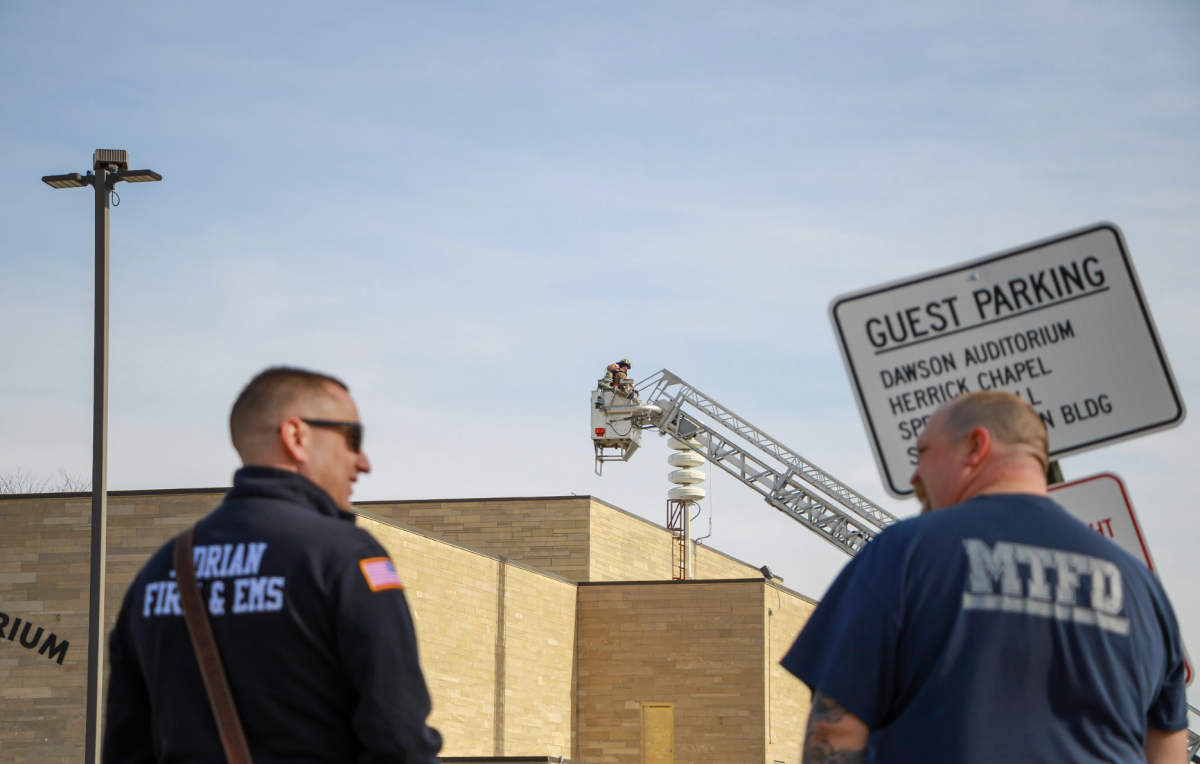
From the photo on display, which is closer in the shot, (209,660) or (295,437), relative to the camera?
(209,660)

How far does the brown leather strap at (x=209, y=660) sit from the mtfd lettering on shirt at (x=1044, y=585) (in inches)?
72.4

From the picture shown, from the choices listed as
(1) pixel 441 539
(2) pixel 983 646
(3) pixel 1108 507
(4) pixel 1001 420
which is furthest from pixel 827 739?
(1) pixel 441 539

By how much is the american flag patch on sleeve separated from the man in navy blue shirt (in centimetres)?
105

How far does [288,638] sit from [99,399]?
1433 cm

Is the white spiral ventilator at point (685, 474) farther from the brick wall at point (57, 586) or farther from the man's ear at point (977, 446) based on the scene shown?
the man's ear at point (977, 446)

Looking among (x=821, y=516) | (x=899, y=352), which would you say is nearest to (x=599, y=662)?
(x=821, y=516)

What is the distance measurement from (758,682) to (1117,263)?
2950 cm

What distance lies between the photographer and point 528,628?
32.2 m

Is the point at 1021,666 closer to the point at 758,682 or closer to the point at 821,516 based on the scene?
the point at 758,682

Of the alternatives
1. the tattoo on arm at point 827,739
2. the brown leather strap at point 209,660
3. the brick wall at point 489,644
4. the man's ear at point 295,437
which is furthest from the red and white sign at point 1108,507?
the brick wall at point 489,644

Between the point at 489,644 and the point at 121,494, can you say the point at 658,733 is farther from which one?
the point at 121,494

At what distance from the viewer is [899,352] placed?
4758mm

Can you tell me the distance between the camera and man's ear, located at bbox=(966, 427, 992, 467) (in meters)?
3.70

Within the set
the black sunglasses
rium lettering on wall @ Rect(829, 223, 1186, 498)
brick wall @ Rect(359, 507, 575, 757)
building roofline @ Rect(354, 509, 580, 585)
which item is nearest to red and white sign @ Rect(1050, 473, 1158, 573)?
rium lettering on wall @ Rect(829, 223, 1186, 498)
